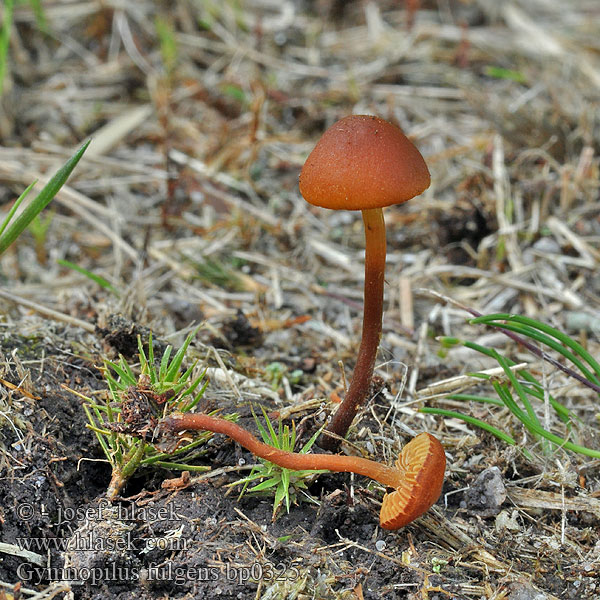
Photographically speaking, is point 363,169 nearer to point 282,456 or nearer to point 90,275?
point 282,456

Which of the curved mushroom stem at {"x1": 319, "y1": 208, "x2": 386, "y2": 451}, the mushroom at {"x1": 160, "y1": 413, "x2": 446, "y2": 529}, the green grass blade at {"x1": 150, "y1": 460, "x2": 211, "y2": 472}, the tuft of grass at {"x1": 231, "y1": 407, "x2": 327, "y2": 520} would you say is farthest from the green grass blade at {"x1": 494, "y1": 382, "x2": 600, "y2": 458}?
the green grass blade at {"x1": 150, "y1": 460, "x2": 211, "y2": 472}

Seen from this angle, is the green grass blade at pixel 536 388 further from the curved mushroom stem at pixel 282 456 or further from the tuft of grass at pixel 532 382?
the curved mushroom stem at pixel 282 456

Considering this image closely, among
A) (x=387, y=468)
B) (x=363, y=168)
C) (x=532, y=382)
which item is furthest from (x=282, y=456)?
(x=532, y=382)

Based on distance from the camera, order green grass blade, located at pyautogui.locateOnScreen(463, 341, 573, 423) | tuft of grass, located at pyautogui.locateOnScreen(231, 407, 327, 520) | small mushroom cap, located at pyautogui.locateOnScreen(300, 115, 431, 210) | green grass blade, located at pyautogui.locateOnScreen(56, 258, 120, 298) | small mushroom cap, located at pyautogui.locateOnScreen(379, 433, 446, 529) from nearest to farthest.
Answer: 1. small mushroom cap, located at pyautogui.locateOnScreen(300, 115, 431, 210)
2. small mushroom cap, located at pyautogui.locateOnScreen(379, 433, 446, 529)
3. tuft of grass, located at pyautogui.locateOnScreen(231, 407, 327, 520)
4. green grass blade, located at pyautogui.locateOnScreen(463, 341, 573, 423)
5. green grass blade, located at pyautogui.locateOnScreen(56, 258, 120, 298)

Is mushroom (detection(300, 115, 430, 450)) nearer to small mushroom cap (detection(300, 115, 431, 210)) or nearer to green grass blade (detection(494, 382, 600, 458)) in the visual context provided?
small mushroom cap (detection(300, 115, 431, 210))

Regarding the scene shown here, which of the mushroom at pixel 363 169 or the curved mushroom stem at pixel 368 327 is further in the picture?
the curved mushroom stem at pixel 368 327

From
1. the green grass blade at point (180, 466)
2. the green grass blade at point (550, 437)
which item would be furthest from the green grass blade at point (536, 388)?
the green grass blade at point (180, 466)
